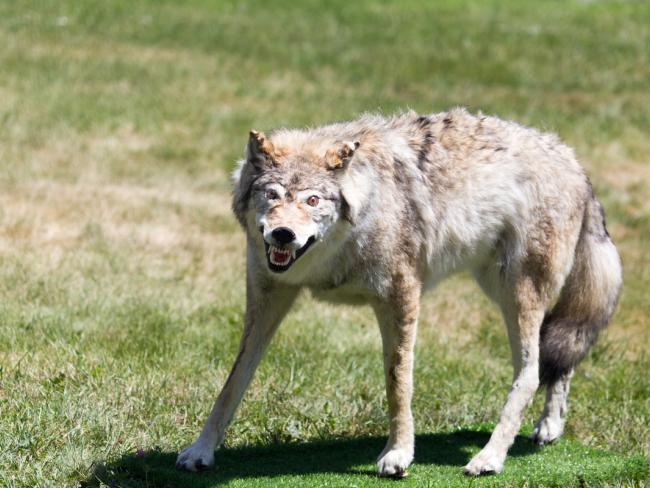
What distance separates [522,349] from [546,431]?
2.21 ft

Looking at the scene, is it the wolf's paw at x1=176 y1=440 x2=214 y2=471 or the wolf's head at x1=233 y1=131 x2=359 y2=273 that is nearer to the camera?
the wolf's head at x1=233 y1=131 x2=359 y2=273

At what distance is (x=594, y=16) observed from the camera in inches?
883

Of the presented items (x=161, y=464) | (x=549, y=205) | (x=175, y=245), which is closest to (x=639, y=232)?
(x=175, y=245)

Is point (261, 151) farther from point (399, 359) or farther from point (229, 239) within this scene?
point (229, 239)

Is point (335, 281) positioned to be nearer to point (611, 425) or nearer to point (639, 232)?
point (611, 425)

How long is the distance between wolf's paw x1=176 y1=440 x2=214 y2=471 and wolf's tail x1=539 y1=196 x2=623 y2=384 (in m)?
2.31

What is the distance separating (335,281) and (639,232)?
8032 millimetres

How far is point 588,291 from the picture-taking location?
6.73 m

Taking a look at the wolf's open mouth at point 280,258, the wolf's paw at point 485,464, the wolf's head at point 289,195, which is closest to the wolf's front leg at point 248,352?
the wolf's head at point 289,195

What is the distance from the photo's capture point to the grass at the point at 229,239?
614 cm

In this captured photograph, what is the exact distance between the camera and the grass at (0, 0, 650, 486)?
614cm

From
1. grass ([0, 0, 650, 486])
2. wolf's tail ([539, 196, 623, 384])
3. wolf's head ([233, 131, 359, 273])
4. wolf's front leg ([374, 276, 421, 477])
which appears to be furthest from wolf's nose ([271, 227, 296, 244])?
wolf's tail ([539, 196, 623, 384])

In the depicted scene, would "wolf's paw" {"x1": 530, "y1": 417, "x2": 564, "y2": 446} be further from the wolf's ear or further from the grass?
the wolf's ear

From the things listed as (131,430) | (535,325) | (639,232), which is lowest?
(639,232)
